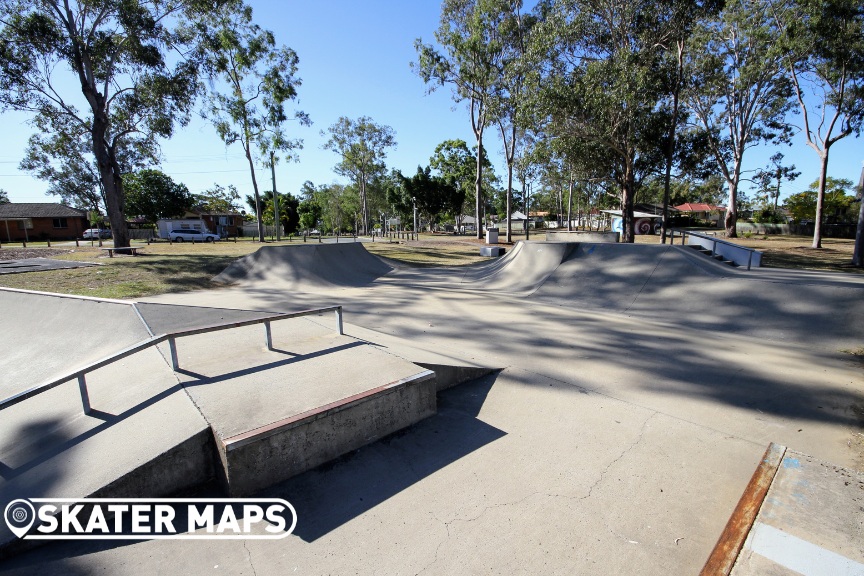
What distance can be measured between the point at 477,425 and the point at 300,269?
31.9 feet

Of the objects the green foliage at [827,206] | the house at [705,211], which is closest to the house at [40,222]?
the green foliage at [827,206]

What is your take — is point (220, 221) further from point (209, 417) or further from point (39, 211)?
point (209, 417)

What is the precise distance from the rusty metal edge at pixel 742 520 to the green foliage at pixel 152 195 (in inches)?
2256

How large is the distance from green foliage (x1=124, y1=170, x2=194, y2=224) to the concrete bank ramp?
43681 millimetres

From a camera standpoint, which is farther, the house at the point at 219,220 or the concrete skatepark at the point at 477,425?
the house at the point at 219,220

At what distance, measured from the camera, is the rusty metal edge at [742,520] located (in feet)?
5.94

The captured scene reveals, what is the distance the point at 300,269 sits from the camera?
469 inches

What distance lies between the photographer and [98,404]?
3271mm

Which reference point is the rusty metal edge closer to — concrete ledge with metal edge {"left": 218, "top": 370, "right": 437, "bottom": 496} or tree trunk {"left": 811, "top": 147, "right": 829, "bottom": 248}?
concrete ledge with metal edge {"left": 218, "top": 370, "right": 437, "bottom": 496}

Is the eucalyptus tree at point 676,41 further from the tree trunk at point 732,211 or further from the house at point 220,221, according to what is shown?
the house at point 220,221

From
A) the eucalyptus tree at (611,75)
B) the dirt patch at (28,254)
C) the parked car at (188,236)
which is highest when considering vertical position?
the eucalyptus tree at (611,75)

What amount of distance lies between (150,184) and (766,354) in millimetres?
57557

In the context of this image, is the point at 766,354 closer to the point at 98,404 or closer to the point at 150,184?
the point at 98,404

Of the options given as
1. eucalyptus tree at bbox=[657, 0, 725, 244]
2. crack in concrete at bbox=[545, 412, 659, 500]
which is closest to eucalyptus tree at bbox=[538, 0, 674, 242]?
eucalyptus tree at bbox=[657, 0, 725, 244]
